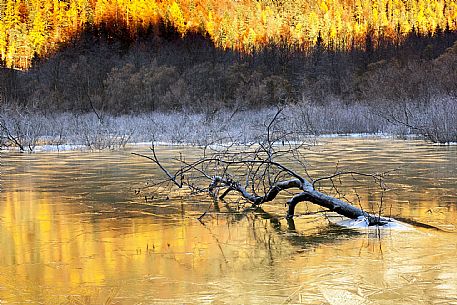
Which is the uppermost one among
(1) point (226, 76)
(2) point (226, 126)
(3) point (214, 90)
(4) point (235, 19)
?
(4) point (235, 19)

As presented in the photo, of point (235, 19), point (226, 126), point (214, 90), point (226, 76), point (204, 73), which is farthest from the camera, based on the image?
point (235, 19)

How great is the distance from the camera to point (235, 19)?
65688 millimetres

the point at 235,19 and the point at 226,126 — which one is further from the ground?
the point at 235,19

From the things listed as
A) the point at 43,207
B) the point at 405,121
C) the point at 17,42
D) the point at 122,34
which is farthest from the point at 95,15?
the point at 43,207

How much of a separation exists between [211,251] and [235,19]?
62.3 meters

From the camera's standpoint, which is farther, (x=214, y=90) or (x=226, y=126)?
(x=214, y=90)

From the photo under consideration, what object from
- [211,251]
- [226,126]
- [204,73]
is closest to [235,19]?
[204,73]

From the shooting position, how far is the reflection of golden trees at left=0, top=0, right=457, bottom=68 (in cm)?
5394

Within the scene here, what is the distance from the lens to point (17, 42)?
2066 inches

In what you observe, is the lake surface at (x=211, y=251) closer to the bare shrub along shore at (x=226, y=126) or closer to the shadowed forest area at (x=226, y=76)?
the bare shrub along shore at (x=226, y=126)

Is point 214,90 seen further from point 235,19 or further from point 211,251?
point 211,251

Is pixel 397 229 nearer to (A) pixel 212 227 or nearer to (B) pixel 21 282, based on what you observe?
(A) pixel 212 227

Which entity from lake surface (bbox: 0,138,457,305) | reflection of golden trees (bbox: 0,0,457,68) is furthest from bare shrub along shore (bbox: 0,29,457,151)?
lake surface (bbox: 0,138,457,305)

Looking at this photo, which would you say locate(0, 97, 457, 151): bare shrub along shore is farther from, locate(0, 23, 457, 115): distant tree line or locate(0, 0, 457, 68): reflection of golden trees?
locate(0, 0, 457, 68): reflection of golden trees
